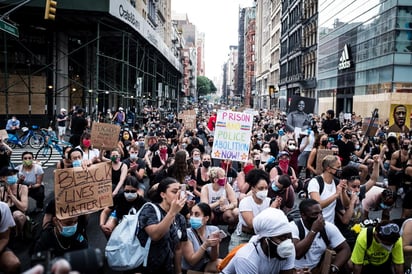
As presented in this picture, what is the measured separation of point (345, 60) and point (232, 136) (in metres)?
46.9

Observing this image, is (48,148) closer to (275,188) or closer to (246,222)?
(275,188)

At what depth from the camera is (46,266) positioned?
7.34 feet

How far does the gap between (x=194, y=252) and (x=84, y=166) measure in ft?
6.14

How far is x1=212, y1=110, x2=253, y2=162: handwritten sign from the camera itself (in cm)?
855

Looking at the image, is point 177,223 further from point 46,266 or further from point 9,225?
point 46,266

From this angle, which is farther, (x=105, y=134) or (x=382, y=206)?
(x=105, y=134)

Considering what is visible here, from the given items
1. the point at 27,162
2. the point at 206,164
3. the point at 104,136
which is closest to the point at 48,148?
the point at 104,136

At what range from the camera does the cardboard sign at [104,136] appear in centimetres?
983

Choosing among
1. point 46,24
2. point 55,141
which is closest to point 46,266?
point 55,141

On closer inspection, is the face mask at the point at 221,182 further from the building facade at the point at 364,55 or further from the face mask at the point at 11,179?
the building facade at the point at 364,55

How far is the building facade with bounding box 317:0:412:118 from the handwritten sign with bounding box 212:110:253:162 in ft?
107

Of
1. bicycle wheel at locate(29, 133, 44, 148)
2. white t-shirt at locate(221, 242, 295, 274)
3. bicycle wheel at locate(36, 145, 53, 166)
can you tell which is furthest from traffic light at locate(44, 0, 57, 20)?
white t-shirt at locate(221, 242, 295, 274)

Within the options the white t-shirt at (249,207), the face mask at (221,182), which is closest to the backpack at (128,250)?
the white t-shirt at (249,207)

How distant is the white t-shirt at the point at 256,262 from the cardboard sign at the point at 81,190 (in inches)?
88.4
